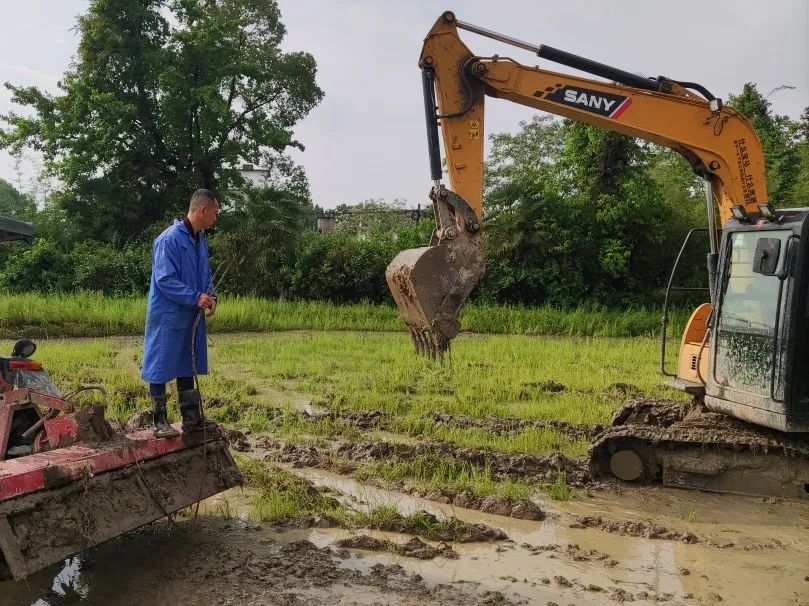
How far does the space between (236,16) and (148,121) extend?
236 inches

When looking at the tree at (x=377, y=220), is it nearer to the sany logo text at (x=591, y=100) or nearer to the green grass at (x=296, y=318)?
the green grass at (x=296, y=318)

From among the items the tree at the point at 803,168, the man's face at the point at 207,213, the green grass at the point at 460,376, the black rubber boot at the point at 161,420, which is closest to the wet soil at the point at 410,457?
the green grass at the point at 460,376

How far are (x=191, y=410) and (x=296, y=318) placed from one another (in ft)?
42.9

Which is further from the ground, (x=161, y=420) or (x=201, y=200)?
(x=201, y=200)

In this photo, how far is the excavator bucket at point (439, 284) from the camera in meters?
6.08

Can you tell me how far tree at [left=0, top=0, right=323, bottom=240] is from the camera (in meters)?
24.2

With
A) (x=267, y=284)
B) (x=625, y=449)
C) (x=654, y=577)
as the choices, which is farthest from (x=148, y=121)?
(x=654, y=577)

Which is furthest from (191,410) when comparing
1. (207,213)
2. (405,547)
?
(405,547)

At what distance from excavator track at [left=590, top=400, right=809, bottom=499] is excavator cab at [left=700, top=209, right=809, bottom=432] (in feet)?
0.89

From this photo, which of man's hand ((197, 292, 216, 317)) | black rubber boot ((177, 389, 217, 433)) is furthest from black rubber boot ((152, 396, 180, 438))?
man's hand ((197, 292, 216, 317))

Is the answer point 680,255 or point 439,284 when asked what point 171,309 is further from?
point 680,255

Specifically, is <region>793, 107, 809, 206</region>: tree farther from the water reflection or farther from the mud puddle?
the water reflection

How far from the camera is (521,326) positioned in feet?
60.3

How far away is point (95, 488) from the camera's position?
4.21m
